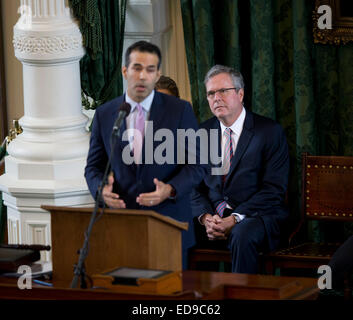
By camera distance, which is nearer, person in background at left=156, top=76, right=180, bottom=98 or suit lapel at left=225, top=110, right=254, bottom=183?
suit lapel at left=225, top=110, right=254, bottom=183

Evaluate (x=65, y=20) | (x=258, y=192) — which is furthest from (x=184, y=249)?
(x=65, y=20)

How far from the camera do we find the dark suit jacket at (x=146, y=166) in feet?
13.8

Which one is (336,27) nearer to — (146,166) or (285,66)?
(285,66)

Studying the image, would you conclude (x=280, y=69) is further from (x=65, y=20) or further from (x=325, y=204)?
(x=65, y=20)

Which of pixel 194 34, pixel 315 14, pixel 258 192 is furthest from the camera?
pixel 194 34

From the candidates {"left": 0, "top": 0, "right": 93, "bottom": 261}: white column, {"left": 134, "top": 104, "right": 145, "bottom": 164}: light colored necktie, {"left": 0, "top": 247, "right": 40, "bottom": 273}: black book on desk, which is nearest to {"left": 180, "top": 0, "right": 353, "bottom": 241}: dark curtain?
{"left": 0, "top": 0, "right": 93, "bottom": 261}: white column

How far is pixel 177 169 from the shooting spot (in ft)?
14.0

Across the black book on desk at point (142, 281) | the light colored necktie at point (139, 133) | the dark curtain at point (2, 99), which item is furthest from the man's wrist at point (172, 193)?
the dark curtain at point (2, 99)

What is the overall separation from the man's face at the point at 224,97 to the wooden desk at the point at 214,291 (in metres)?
1.85

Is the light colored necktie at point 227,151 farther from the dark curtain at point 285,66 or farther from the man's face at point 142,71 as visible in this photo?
the man's face at point 142,71

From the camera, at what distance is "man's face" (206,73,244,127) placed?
539 centimetres

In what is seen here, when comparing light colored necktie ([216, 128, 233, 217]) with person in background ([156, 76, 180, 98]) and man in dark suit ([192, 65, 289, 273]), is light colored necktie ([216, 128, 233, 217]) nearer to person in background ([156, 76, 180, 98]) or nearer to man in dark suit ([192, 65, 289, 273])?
man in dark suit ([192, 65, 289, 273])

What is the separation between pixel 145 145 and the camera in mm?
4168

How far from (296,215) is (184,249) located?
1830 millimetres
